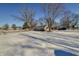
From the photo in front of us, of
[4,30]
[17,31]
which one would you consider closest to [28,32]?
[17,31]

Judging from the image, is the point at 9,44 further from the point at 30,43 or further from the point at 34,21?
the point at 34,21

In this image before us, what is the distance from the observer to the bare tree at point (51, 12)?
2.19m

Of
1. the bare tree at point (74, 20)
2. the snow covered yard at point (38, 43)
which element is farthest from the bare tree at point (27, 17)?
the bare tree at point (74, 20)

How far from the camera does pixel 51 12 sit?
2.20 meters

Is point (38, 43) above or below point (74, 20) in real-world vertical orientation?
below

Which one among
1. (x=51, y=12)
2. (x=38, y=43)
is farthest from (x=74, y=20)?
(x=38, y=43)

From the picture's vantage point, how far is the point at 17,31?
7.18 ft

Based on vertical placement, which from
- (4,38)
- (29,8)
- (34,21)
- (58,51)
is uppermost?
(29,8)

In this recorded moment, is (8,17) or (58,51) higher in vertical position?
(8,17)

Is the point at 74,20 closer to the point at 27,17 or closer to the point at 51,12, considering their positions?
the point at 51,12

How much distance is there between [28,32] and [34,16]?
18 centimetres

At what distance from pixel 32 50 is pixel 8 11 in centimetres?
47

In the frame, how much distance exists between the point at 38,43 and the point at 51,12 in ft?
1.15

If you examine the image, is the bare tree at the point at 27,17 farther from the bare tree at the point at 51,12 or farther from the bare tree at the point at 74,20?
the bare tree at the point at 74,20
